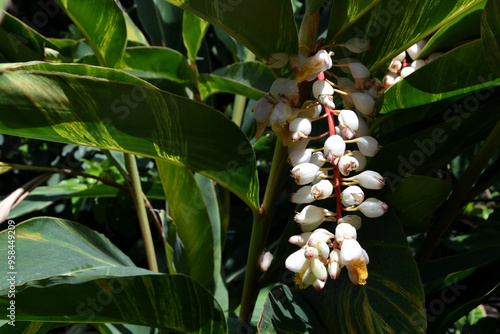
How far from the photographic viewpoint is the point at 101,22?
2.04 feet

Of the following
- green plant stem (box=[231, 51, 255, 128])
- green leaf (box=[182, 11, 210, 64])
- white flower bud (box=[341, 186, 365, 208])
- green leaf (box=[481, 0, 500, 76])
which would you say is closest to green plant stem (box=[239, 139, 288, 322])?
white flower bud (box=[341, 186, 365, 208])

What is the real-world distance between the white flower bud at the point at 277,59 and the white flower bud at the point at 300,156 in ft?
0.31

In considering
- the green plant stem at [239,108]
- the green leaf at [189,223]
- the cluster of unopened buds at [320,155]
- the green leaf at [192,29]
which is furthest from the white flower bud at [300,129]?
the green plant stem at [239,108]

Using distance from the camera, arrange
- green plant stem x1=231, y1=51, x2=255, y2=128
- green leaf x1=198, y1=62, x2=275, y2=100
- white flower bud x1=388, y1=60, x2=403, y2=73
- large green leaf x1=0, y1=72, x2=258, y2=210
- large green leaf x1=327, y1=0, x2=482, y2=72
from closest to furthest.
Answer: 1. large green leaf x1=0, y1=72, x2=258, y2=210
2. large green leaf x1=327, y1=0, x2=482, y2=72
3. white flower bud x1=388, y1=60, x2=403, y2=73
4. green leaf x1=198, y1=62, x2=275, y2=100
5. green plant stem x1=231, y1=51, x2=255, y2=128

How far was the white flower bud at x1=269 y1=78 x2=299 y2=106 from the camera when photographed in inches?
17.3

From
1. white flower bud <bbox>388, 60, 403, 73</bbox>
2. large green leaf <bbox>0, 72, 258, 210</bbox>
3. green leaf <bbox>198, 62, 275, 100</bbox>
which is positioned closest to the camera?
large green leaf <bbox>0, 72, 258, 210</bbox>

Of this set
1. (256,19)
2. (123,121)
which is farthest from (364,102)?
(123,121)

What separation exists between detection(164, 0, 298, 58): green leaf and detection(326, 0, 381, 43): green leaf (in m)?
0.05

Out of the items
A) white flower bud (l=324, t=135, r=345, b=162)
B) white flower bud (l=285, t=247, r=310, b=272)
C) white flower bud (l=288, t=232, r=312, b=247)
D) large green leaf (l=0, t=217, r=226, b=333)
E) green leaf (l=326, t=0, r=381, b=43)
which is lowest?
large green leaf (l=0, t=217, r=226, b=333)

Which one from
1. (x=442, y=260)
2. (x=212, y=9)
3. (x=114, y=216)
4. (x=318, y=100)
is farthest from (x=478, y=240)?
(x=114, y=216)

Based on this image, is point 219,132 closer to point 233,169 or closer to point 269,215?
point 233,169

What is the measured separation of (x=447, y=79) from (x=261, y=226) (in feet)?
0.91

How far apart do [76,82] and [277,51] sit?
0.21 meters

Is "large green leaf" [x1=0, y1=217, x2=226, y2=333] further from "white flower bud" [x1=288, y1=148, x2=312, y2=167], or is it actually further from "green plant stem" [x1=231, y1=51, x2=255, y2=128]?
"green plant stem" [x1=231, y1=51, x2=255, y2=128]
